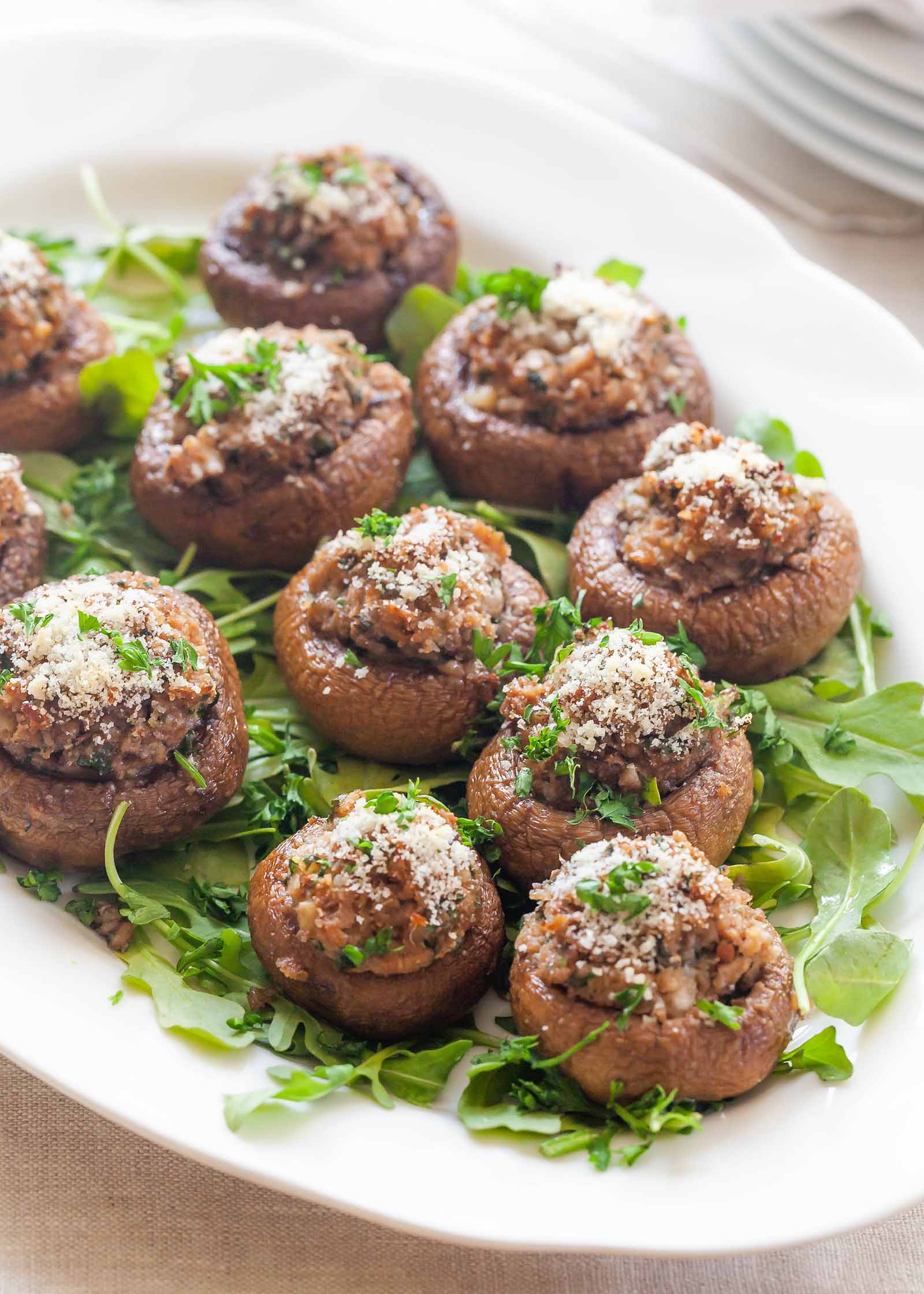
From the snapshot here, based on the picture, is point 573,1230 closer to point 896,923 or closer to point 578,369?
point 896,923

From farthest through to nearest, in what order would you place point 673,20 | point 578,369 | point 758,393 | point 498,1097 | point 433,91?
point 673,20, point 433,91, point 758,393, point 578,369, point 498,1097

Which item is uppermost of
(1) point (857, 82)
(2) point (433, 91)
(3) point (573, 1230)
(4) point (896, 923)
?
(1) point (857, 82)

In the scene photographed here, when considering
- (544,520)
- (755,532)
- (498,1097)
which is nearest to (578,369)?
(544,520)

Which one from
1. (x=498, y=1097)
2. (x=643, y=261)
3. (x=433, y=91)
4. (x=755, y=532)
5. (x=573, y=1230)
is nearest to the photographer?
(x=573, y=1230)

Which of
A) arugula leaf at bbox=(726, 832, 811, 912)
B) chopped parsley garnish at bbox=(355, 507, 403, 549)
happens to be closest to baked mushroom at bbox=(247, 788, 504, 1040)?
arugula leaf at bbox=(726, 832, 811, 912)

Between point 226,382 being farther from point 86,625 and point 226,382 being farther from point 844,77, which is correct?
point 844,77

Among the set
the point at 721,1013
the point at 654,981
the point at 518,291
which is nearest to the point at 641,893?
the point at 654,981

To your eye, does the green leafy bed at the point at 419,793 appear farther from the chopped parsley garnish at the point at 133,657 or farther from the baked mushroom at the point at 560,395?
Answer: the chopped parsley garnish at the point at 133,657

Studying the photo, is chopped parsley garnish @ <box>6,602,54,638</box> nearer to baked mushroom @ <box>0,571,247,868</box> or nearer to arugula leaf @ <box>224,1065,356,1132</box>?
baked mushroom @ <box>0,571,247,868</box>

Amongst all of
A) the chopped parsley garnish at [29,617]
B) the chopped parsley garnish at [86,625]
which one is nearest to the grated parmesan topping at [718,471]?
the chopped parsley garnish at [86,625]
